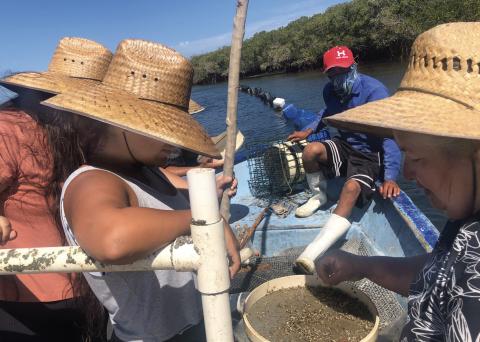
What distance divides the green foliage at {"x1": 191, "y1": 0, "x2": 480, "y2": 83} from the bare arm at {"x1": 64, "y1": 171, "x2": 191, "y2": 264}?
29261 mm

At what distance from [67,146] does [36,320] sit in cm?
81

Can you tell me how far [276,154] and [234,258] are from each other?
3495 mm

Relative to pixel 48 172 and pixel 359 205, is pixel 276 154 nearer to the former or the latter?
pixel 359 205

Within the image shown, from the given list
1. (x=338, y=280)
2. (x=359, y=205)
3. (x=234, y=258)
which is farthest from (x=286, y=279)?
(x=359, y=205)

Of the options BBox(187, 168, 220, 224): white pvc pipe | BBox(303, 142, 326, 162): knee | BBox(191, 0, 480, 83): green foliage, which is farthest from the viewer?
BBox(191, 0, 480, 83): green foliage

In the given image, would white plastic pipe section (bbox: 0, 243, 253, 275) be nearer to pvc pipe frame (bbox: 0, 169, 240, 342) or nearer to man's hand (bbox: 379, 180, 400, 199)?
pvc pipe frame (bbox: 0, 169, 240, 342)

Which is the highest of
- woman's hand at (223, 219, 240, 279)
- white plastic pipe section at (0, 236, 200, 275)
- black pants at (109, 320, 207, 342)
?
white plastic pipe section at (0, 236, 200, 275)

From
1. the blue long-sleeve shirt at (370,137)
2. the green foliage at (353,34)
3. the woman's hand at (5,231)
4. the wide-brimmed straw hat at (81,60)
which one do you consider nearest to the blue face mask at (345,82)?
the blue long-sleeve shirt at (370,137)

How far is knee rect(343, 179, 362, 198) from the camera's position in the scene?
147 inches

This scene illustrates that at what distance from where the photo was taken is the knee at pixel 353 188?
12.2 ft

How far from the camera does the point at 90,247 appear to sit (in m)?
1.01

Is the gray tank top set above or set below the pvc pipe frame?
below

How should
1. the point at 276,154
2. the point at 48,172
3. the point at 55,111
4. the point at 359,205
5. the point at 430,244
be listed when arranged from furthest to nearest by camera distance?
the point at 276,154 < the point at 359,205 < the point at 430,244 < the point at 48,172 < the point at 55,111

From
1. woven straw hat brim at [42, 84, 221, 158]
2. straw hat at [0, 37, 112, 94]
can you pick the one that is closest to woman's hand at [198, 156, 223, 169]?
straw hat at [0, 37, 112, 94]
